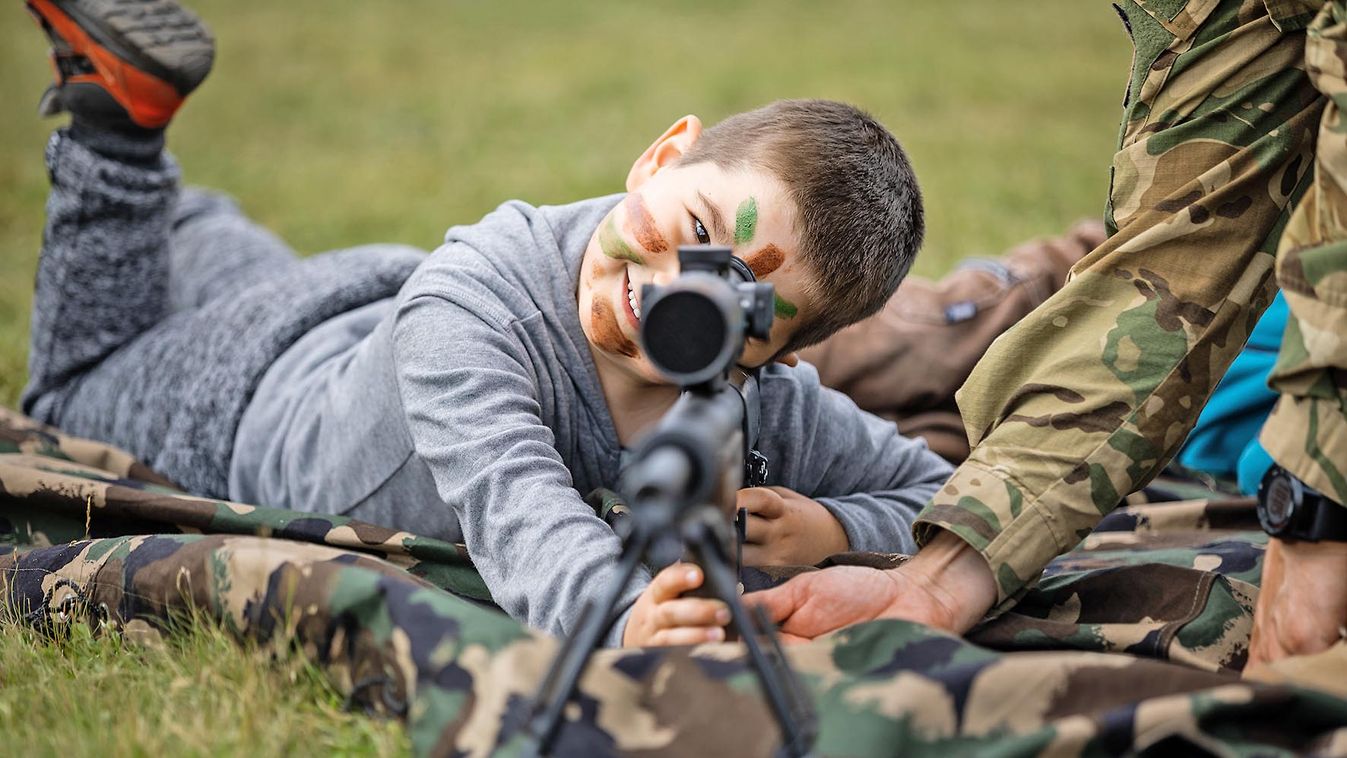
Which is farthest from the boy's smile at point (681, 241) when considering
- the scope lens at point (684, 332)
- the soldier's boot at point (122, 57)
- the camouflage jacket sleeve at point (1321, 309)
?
the soldier's boot at point (122, 57)

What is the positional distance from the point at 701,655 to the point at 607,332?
1.03m

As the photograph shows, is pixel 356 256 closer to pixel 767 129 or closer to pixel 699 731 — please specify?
pixel 767 129

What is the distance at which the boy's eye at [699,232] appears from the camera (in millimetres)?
2893

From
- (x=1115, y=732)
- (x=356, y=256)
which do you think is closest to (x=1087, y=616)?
(x=1115, y=732)

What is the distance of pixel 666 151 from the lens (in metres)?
3.26

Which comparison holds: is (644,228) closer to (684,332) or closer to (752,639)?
(684,332)

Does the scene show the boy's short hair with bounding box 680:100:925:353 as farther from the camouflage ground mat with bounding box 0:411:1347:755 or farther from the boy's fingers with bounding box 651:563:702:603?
the boy's fingers with bounding box 651:563:702:603

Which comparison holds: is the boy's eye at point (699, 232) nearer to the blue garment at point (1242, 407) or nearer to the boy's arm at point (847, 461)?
the boy's arm at point (847, 461)

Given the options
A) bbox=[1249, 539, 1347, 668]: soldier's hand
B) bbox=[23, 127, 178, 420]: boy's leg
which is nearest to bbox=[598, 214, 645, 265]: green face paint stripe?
bbox=[1249, 539, 1347, 668]: soldier's hand

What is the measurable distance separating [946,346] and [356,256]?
80.9 inches

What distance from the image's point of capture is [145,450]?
418 centimetres

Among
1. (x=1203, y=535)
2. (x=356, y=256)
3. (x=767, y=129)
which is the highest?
(x=767, y=129)

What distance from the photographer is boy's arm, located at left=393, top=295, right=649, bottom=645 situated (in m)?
2.58

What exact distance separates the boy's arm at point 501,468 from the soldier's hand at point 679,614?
0.14 m
